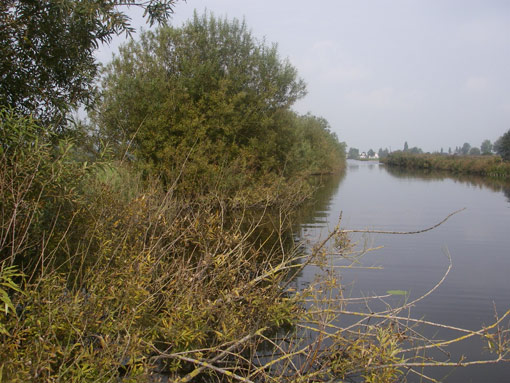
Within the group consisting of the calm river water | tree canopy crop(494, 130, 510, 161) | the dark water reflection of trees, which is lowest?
the calm river water

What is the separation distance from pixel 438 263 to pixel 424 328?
5.76 meters

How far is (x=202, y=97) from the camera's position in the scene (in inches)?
874

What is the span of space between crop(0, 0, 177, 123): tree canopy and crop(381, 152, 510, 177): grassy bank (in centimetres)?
6466

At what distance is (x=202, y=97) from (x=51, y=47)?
15.7 meters

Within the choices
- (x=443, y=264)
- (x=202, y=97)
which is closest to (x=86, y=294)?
(x=443, y=264)

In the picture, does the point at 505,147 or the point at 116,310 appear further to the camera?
the point at 505,147

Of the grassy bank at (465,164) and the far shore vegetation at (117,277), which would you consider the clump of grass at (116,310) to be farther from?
the grassy bank at (465,164)

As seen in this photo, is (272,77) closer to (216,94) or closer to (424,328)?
(216,94)

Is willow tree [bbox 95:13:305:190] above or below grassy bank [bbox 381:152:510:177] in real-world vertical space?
above

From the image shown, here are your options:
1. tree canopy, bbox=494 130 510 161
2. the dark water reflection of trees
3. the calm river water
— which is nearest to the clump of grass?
the calm river water

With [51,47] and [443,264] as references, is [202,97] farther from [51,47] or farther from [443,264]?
[51,47]

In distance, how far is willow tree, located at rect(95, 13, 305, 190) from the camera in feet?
71.1

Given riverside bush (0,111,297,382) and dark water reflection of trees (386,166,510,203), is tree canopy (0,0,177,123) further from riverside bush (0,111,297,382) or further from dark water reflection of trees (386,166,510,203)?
dark water reflection of trees (386,166,510,203)

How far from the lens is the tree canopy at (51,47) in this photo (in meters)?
6.30
